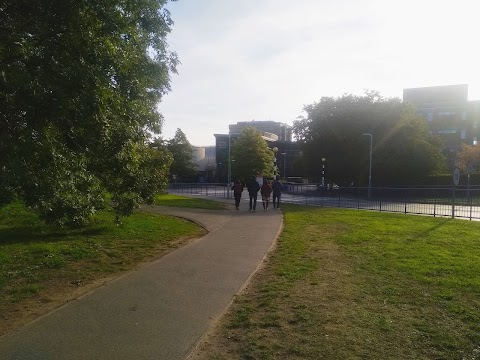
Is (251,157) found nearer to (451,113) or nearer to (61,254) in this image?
(451,113)

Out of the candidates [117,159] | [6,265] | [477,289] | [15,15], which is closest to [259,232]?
[117,159]

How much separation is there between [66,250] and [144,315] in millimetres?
6185

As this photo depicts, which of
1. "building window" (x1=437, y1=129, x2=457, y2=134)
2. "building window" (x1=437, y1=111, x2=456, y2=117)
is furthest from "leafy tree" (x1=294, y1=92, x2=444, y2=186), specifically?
"building window" (x1=437, y1=111, x2=456, y2=117)

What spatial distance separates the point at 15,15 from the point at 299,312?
18.5 feet

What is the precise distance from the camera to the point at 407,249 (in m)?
11.3

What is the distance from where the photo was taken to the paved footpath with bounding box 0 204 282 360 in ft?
16.2

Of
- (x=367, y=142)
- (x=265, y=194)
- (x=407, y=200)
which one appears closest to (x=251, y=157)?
(x=367, y=142)

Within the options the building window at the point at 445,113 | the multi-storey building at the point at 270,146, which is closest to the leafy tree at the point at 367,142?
the multi-storey building at the point at 270,146

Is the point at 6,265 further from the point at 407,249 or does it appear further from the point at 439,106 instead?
the point at 439,106

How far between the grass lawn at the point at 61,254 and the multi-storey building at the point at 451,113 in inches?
3172

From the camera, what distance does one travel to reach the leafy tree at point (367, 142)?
5541 cm

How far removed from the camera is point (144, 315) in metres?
6.14

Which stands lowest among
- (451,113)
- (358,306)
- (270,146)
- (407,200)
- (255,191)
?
(358,306)

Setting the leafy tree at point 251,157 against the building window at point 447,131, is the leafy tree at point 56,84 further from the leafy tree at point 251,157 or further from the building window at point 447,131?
the building window at point 447,131
